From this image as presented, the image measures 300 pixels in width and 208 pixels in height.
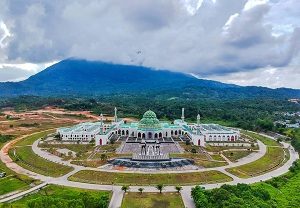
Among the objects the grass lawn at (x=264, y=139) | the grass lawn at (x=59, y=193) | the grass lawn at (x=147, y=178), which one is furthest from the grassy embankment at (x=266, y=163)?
the grass lawn at (x=59, y=193)

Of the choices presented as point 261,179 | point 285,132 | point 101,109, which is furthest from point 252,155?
point 101,109

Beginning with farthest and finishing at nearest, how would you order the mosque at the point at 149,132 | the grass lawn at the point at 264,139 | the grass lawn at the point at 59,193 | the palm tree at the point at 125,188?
the mosque at the point at 149,132
the grass lawn at the point at 264,139
the palm tree at the point at 125,188
the grass lawn at the point at 59,193

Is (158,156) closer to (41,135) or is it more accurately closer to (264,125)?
(41,135)

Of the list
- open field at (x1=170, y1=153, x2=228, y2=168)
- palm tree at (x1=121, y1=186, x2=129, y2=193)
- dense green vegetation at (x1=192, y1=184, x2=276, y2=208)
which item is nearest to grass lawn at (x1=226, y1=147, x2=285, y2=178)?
open field at (x1=170, y1=153, x2=228, y2=168)

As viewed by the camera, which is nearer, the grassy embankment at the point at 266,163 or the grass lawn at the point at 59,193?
the grass lawn at the point at 59,193

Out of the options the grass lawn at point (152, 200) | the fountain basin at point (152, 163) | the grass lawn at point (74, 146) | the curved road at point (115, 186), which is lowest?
the grass lawn at point (152, 200)

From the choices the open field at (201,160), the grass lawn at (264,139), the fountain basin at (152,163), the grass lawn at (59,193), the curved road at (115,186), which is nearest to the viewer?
the grass lawn at (59,193)

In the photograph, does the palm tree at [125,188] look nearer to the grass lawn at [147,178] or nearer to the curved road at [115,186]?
the curved road at [115,186]
